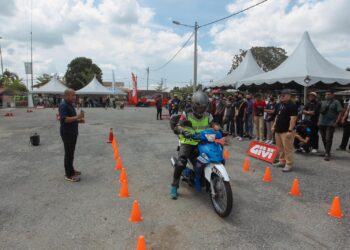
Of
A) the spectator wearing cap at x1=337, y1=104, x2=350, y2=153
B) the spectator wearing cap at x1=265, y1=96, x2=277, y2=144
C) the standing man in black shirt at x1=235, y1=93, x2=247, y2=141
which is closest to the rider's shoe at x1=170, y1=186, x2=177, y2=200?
the spectator wearing cap at x1=265, y1=96, x2=277, y2=144

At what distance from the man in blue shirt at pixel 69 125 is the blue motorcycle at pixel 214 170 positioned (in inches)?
101

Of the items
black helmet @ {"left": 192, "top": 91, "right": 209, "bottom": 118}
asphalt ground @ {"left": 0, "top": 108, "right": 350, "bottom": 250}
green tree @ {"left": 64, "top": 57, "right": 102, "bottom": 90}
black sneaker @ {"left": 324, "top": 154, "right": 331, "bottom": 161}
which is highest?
green tree @ {"left": 64, "top": 57, "right": 102, "bottom": 90}

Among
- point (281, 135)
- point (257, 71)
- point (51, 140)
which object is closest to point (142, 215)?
point (281, 135)

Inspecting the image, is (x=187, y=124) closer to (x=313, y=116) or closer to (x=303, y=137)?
(x=303, y=137)

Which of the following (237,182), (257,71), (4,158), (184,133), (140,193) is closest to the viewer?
(184,133)

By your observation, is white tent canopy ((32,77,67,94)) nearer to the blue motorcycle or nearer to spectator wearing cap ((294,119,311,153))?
spectator wearing cap ((294,119,311,153))

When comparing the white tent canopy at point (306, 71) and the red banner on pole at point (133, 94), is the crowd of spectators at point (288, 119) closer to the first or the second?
the white tent canopy at point (306, 71)

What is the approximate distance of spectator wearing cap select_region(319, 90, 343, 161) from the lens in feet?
25.3

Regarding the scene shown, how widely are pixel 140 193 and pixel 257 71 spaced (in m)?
19.4

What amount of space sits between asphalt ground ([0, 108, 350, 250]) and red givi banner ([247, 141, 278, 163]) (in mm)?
277

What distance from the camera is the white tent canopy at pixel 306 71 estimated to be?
13898 millimetres

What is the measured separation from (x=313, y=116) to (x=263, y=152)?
7.94ft

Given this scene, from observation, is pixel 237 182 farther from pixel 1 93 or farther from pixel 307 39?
pixel 1 93

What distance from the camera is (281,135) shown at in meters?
6.67
